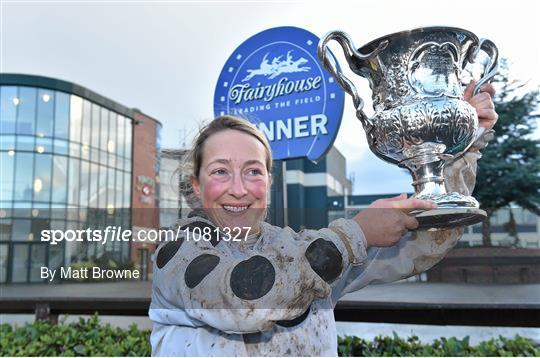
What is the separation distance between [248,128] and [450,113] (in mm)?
539

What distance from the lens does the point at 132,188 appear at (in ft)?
84.4

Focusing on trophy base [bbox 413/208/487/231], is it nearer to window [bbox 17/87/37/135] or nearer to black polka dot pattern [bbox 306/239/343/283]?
black polka dot pattern [bbox 306/239/343/283]

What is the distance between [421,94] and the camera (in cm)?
130

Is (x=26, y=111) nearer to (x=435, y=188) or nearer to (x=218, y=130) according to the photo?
(x=218, y=130)

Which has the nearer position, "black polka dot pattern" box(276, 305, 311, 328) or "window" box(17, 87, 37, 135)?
"black polka dot pattern" box(276, 305, 311, 328)

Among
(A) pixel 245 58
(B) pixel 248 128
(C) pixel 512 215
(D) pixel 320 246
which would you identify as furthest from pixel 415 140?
(C) pixel 512 215

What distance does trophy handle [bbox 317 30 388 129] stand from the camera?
49.4 inches

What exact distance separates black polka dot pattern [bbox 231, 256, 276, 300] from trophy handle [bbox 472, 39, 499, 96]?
99 cm

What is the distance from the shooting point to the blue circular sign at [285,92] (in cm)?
399

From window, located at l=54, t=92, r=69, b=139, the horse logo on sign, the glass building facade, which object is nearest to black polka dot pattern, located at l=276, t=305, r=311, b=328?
the horse logo on sign

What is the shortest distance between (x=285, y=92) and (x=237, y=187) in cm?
308

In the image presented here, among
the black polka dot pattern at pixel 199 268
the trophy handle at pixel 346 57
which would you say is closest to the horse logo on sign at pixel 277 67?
the trophy handle at pixel 346 57

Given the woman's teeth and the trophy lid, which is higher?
the trophy lid

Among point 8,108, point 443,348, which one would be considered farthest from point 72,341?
point 8,108
